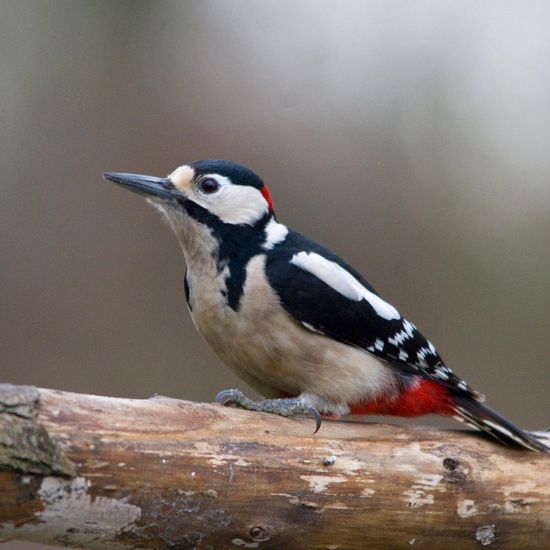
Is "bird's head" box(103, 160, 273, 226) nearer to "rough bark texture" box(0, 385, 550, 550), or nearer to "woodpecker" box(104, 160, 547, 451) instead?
"woodpecker" box(104, 160, 547, 451)

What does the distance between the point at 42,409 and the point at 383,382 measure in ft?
4.57

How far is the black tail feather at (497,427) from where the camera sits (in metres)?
3.06

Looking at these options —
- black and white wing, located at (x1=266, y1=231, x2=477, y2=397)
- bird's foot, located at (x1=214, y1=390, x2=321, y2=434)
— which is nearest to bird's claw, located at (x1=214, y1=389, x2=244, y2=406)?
bird's foot, located at (x1=214, y1=390, x2=321, y2=434)

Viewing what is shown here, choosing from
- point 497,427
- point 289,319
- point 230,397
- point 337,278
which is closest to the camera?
point 230,397

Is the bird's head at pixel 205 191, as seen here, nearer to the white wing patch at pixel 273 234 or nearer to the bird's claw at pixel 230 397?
the white wing patch at pixel 273 234

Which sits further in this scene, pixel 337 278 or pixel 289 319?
pixel 337 278

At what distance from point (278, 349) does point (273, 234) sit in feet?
1.73

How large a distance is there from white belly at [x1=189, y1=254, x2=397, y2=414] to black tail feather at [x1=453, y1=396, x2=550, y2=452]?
33cm

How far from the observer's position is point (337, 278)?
11.1 feet

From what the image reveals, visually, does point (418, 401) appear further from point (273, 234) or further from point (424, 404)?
point (273, 234)

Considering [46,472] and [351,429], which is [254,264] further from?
[46,472]

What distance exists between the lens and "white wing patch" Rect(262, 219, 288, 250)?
344cm

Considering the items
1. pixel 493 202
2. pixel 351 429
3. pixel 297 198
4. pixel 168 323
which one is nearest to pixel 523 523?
pixel 351 429

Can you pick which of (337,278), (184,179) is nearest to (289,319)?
(337,278)
